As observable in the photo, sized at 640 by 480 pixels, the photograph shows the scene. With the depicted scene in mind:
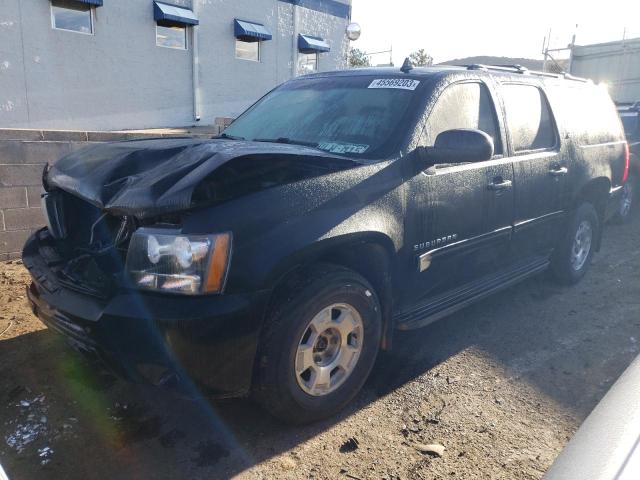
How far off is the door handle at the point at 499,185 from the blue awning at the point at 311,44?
597 inches

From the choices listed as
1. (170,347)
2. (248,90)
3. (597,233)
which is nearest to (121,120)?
(248,90)

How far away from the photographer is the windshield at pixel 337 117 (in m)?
3.25

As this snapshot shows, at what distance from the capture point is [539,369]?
3.49 metres

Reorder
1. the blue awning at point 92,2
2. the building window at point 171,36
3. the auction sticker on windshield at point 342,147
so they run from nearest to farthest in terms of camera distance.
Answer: the auction sticker on windshield at point 342,147, the blue awning at point 92,2, the building window at point 171,36

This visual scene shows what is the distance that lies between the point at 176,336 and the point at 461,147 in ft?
6.12

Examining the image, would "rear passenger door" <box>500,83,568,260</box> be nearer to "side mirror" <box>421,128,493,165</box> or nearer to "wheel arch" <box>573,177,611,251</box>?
"wheel arch" <box>573,177,611,251</box>

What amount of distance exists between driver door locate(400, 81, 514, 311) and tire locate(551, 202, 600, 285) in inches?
44.8

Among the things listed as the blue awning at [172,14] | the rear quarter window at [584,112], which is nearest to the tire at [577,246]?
the rear quarter window at [584,112]

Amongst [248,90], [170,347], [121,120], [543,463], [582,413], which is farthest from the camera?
[248,90]

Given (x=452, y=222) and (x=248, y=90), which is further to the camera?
(x=248, y=90)

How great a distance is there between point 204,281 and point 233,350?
1.14 ft

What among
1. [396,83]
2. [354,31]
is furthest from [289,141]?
[354,31]

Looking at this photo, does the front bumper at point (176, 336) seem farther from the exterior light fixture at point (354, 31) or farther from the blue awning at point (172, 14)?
the blue awning at point (172, 14)

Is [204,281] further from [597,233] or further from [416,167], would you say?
[597,233]
